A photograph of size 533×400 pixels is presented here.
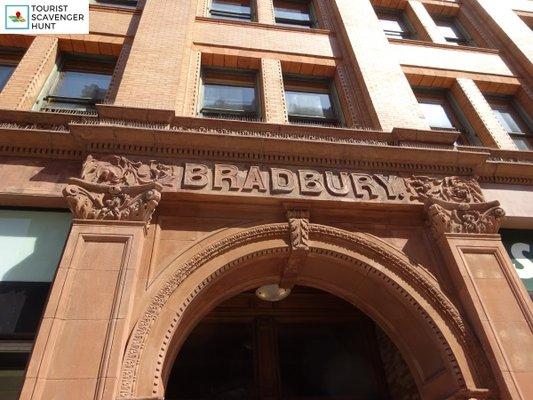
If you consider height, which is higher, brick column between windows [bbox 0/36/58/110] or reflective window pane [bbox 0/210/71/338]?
brick column between windows [bbox 0/36/58/110]

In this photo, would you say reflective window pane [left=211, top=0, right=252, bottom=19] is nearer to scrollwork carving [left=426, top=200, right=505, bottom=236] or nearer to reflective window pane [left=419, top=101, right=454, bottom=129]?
reflective window pane [left=419, top=101, right=454, bottom=129]

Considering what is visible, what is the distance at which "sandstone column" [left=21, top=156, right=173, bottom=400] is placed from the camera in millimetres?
3957

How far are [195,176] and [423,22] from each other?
996 cm

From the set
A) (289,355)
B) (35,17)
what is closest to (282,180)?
(289,355)

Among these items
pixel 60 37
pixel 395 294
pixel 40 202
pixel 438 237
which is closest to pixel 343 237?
pixel 395 294

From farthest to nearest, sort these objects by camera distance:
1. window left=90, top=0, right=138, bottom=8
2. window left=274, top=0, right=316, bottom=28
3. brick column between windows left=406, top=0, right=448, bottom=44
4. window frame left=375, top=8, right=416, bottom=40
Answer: window frame left=375, top=8, right=416, bottom=40 → brick column between windows left=406, top=0, right=448, bottom=44 → window left=274, top=0, right=316, bottom=28 → window left=90, top=0, right=138, bottom=8

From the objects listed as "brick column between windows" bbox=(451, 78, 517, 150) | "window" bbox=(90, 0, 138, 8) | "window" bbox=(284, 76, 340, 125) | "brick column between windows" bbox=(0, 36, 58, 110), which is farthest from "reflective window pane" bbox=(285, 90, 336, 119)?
"window" bbox=(90, 0, 138, 8)

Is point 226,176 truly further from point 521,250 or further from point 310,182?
point 521,250

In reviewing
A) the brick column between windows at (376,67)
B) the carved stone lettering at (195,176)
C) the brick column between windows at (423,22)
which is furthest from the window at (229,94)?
the brick column between windows at (423,22)

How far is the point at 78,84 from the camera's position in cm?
841

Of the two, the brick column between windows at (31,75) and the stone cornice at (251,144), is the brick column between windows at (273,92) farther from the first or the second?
the brick column between windows at (31,75)

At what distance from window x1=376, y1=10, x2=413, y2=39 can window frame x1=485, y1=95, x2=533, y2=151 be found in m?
3.44

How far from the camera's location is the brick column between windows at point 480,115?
338 inches

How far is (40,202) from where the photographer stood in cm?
580
